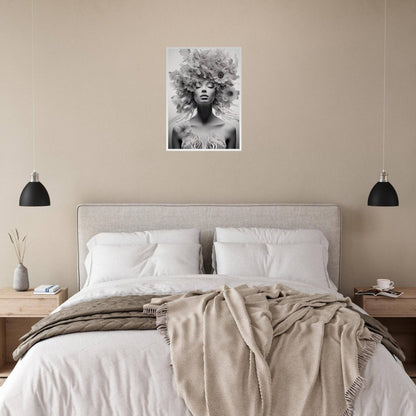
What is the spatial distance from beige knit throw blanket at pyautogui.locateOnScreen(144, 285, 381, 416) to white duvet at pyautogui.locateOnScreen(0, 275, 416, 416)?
0.07m

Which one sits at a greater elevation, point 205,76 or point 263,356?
point 205,76

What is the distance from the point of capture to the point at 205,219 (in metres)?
4.36

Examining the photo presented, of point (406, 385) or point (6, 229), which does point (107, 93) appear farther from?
point (406, 385)

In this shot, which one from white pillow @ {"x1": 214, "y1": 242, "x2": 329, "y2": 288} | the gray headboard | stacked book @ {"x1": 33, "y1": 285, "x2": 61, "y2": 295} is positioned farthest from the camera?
the gray headboard

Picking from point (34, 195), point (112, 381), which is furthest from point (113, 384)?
point (34, 195)

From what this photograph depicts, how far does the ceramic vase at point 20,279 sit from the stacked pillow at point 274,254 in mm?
1444

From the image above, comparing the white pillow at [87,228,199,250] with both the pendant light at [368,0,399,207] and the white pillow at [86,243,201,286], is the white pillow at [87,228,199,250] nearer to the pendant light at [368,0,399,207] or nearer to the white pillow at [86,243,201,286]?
the white pillow at [86,243,201,286]

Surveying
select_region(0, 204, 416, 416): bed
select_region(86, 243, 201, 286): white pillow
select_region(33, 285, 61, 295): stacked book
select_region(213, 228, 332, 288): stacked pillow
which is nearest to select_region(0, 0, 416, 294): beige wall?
select_region(33, 285, 61, 295): stacked book

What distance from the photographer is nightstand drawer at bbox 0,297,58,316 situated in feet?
13.1

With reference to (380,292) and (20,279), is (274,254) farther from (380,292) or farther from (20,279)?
(20,279)

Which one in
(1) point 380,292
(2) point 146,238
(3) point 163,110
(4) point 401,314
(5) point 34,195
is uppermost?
(3) point 163,110

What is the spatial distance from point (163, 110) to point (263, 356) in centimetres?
257

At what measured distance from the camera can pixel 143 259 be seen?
394 cm

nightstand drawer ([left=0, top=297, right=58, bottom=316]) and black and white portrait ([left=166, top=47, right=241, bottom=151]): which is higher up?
black and white portrait ([left=166, top=47, right=241, bottom=151])
